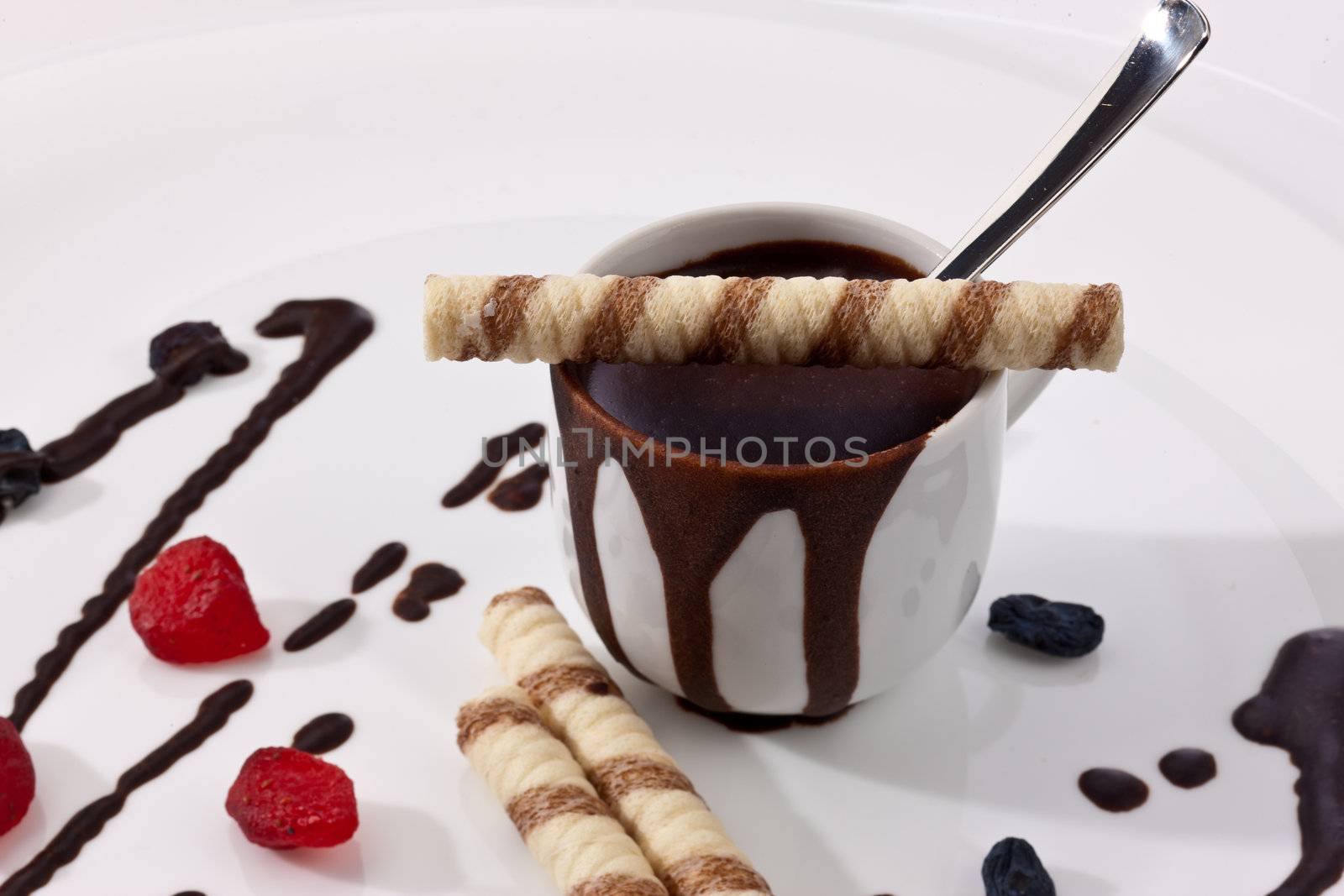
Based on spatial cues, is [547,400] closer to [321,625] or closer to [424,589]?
[424,589]

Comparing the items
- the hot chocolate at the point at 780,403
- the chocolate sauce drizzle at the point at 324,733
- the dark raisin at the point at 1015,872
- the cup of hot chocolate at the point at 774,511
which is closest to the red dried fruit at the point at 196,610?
the chocolate sauce drizzle at the point at 324,733

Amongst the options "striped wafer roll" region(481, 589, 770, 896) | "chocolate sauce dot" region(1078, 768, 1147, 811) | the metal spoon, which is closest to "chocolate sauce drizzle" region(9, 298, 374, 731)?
"striped wafer roll" region(481, 589, 770, 896)

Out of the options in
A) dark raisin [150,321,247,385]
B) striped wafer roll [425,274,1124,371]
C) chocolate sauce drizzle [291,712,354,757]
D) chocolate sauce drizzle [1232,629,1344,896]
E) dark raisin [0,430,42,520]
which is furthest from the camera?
dark raisin [150,321,247,385]

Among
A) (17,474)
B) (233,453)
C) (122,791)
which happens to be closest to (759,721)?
(122,791)

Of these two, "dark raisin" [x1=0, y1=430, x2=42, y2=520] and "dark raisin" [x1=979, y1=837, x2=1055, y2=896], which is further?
"dark raisin" [x1=0, y1=430, x2=42, y2=520]

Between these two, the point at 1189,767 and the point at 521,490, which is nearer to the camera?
the point at 1189,767

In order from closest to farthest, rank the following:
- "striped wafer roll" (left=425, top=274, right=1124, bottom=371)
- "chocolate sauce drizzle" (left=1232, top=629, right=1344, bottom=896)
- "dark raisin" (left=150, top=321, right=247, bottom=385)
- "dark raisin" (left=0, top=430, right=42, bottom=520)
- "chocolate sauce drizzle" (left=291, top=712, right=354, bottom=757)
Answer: "striped wafer roll" (left=425, top=274, right=1124, bottom=371) → "chocolate sauce drizzle" (left=1232, top=629, right=1344, bottom=896) → "chocolate sauce drizzle" (left=291, top=712, right=354, bottom=757) → "dark raisin" (left=0, top=430, right=42, bottom=520) → "dark raisin" (left=150, top=321, right=247, bottom=385)

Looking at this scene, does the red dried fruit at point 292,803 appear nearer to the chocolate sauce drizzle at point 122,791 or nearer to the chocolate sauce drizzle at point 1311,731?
the chocolate sauce drizzle at point 122,791

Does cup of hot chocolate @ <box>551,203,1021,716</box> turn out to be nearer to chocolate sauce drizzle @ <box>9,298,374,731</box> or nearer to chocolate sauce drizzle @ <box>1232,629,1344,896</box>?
chocolate sauce drizzle @ <box>1232,629,1344,896</box>
